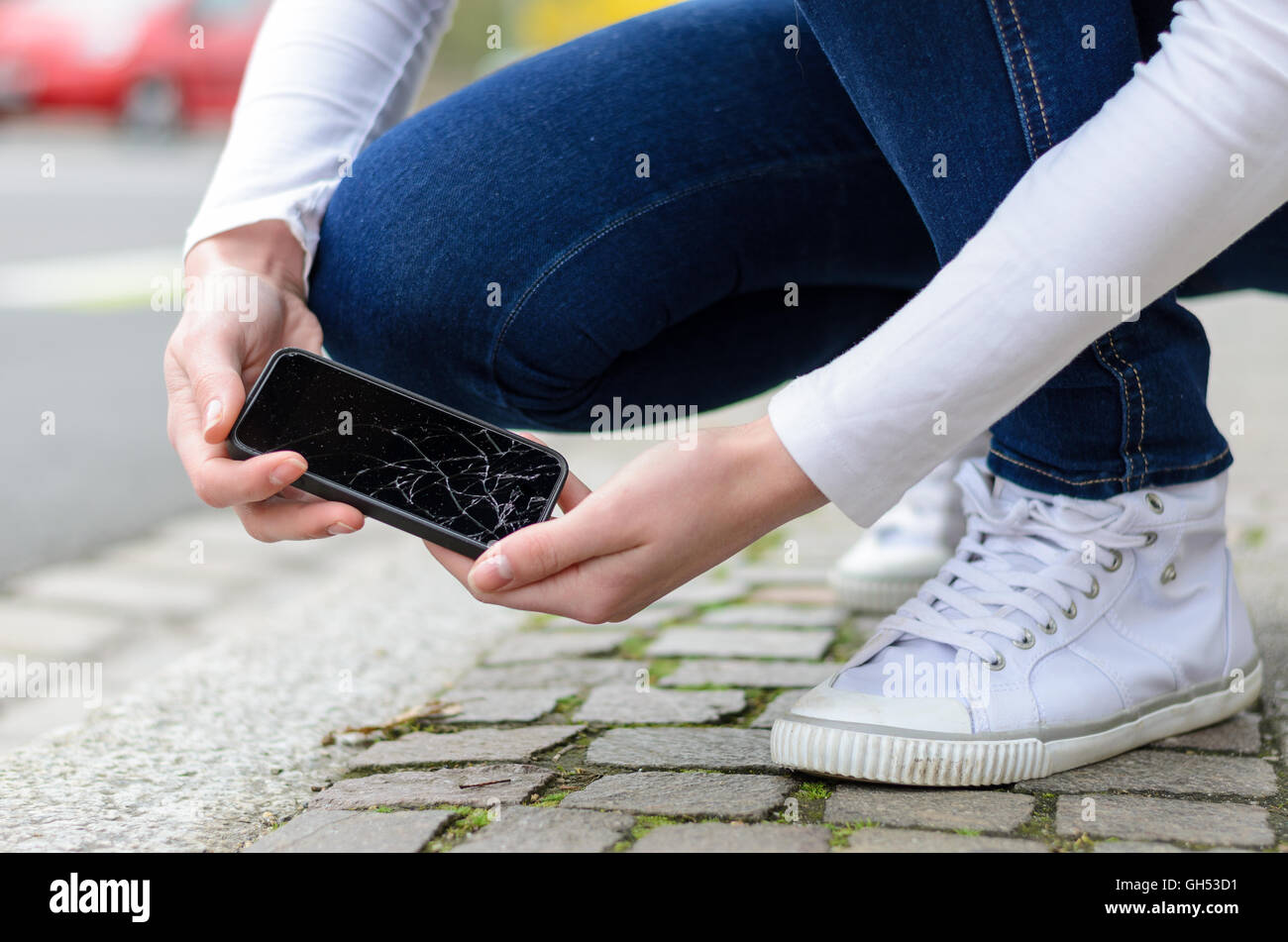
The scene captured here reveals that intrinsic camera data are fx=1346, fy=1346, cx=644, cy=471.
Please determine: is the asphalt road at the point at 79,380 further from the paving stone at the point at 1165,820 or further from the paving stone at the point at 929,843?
the paving stone at the point at 1165,820

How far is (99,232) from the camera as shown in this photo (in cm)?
635

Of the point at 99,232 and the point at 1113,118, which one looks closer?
the point at 1113,118

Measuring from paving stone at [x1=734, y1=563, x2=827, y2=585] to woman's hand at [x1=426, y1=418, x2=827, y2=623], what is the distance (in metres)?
1.07

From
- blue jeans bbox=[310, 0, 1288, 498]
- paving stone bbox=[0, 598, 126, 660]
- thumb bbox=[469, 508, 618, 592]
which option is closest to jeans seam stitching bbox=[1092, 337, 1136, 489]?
blue jeans bbox=[310, 0, 1288, 498]

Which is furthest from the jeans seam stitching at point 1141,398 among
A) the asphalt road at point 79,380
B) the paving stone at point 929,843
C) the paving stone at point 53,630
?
the asphalt road at point 79,380

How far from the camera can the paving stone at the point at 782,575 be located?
2.25m

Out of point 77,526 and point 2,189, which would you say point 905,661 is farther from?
point 2,189

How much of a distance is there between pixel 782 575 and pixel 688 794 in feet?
3.42

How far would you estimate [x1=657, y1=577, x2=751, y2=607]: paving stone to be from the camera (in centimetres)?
217

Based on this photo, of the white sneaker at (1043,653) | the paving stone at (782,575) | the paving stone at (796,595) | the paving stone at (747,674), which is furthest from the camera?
the paving stone at (782,575)

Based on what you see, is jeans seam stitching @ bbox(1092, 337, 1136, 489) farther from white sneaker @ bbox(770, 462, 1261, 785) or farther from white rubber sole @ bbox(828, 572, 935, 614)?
white rubber sole @ bbox(828, 572, 935, 614)

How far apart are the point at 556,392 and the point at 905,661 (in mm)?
546

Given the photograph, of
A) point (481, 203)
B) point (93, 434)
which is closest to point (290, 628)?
point (481, 203)

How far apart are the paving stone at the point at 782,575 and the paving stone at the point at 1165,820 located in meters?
0.98
